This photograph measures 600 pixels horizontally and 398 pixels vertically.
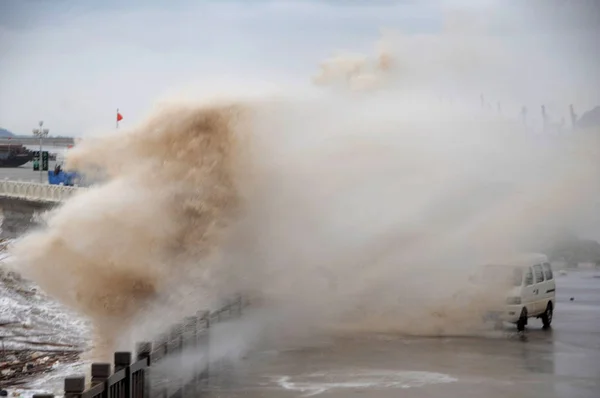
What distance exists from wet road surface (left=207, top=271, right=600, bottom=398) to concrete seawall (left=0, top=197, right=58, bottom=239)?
3199cm

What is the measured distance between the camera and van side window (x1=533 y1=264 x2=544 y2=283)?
18031mm

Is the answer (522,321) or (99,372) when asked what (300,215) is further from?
(99,372)

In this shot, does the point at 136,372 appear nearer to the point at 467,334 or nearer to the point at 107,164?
the point at 467,334

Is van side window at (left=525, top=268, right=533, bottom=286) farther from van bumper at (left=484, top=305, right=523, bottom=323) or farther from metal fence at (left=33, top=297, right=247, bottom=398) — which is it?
metal fence at (left=33, top=297, right=247, bottom=398)

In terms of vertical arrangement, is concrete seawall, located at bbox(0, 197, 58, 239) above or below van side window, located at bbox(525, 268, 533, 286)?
above

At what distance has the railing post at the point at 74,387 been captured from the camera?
22.8 feet

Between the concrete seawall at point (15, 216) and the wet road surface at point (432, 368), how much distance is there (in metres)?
32.0

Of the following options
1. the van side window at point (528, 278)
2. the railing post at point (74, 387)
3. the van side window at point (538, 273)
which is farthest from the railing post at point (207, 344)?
the van side window at point (538, 273)

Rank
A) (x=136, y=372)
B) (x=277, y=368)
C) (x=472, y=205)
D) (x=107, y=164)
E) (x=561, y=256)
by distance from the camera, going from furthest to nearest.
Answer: (x=561, y=256), (x=472, y=205), (x=107, y=164), (x=277, y=368), (x=136, y=372)

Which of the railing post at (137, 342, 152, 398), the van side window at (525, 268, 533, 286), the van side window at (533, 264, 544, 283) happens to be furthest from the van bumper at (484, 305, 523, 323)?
the railing post at (137, 342, 152, 398)

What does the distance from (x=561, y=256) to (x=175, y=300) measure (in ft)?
94.9

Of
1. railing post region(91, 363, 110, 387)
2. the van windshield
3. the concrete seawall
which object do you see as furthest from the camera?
the concrete seawall

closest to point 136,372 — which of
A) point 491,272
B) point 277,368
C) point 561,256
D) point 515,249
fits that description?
point 277,368

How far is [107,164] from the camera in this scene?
19.9 metres
